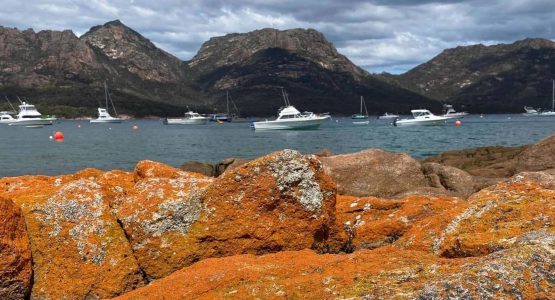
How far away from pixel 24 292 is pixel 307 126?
118 m

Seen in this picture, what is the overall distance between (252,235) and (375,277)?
249cm

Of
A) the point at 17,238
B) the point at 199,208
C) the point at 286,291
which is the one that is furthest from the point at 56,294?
the point at 286,291

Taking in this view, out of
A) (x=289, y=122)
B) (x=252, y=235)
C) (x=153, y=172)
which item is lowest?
(x=289, y=122)

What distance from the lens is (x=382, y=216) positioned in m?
7.22

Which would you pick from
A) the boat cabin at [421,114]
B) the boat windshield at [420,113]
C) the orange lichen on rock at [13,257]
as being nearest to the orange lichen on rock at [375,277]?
the orange lichen on rock at [13,257]

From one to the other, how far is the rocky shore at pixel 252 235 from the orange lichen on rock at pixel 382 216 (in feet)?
0.06

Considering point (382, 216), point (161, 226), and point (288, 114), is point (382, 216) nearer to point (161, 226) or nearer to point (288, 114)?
point (161, 226)

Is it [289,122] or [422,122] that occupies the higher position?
[289,122]

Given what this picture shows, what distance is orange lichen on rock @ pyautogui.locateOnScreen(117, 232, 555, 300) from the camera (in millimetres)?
3422

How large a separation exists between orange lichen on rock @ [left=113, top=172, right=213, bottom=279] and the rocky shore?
0.05ft

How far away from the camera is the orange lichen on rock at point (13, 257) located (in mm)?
5523

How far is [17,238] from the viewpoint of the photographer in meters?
5.83

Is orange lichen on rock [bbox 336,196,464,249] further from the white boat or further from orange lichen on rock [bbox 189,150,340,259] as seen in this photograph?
the white boat

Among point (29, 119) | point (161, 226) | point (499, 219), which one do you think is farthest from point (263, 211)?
point (29, 119)
